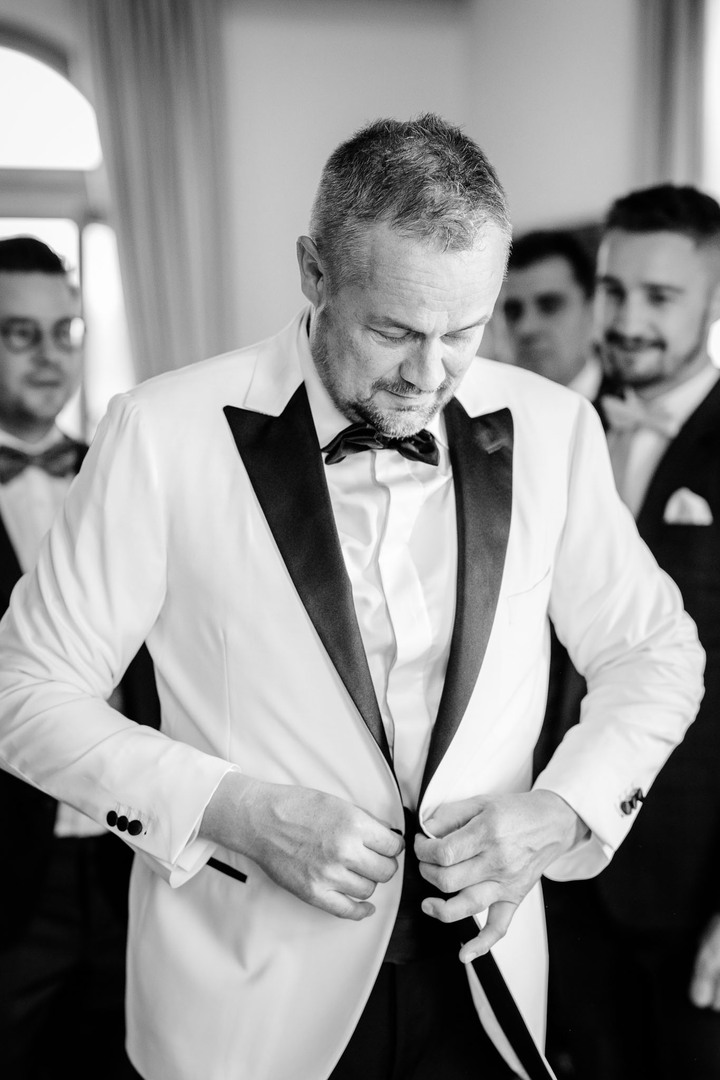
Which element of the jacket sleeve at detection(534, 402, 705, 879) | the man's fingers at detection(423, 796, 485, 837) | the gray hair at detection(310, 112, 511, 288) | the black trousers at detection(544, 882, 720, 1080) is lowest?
the black trousers at detection(544, 882, 720, 1080)

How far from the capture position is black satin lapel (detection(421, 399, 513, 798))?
4.58ft

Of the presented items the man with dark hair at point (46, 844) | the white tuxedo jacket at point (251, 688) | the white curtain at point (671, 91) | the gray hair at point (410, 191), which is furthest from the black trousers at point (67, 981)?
the white curtain at point (671, 91)

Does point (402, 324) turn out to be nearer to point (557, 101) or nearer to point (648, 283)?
point (648, 283)

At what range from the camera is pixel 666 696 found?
4.96 ft

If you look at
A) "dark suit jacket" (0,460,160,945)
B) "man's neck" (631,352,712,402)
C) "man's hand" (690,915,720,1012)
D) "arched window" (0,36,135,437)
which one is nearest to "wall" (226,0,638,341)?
"arched window" (0,36,135,437)

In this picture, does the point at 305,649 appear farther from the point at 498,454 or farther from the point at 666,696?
the point at 666,696

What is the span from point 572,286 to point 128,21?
106 cm

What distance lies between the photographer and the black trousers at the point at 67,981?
2.18 metres

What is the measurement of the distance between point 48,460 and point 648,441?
1256 mm

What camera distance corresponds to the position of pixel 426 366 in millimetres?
1305

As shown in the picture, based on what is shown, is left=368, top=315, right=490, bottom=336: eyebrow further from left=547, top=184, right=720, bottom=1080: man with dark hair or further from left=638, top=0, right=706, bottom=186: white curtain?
left=638, top=0, right=706, bottom=186: white curtain

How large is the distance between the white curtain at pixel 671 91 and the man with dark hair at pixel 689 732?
2.1 inches

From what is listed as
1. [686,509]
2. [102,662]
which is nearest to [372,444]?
[102,662]

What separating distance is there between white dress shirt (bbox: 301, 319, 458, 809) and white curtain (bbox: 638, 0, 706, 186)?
107 centimetres
